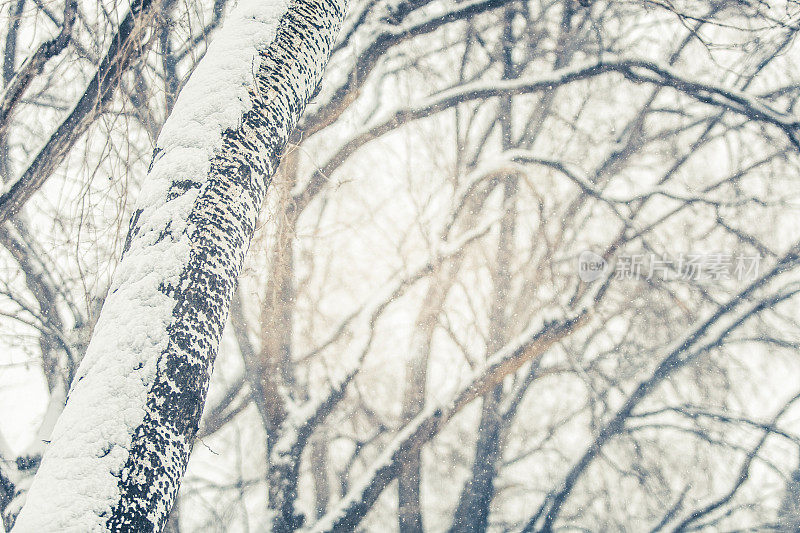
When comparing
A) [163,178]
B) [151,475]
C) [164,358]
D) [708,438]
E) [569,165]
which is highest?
[569,165]

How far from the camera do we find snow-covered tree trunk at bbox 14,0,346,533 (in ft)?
2.26

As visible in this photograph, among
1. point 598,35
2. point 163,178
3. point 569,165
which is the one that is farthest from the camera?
point 598,35

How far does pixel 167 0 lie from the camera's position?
255cm

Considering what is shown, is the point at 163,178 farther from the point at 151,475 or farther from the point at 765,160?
the point at 765,160

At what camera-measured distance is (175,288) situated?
0.83 m

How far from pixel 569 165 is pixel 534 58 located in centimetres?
368

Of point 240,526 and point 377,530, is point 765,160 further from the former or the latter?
point 240,526

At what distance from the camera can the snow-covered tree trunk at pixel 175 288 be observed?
27.1 inches

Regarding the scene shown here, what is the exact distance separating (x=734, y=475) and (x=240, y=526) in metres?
5.74

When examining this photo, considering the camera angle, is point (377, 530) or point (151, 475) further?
→ point (377, 530)

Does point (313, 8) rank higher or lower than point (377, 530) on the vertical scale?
higher

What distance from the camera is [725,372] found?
5172 millimetres

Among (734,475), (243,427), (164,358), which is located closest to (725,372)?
(734,475)

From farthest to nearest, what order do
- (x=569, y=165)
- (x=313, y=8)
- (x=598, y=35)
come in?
(x=598, y=35) → (x=569, y=165) → (x=313, y=8)
